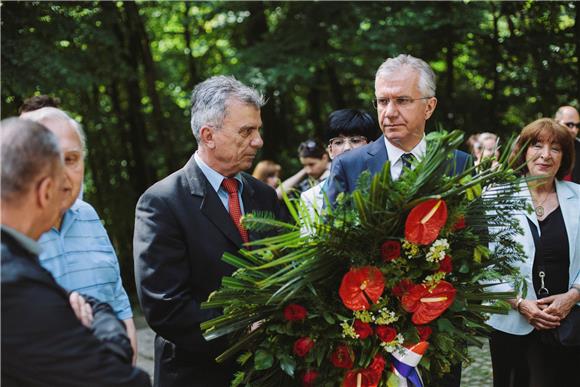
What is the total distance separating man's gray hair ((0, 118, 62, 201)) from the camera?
6.40ft

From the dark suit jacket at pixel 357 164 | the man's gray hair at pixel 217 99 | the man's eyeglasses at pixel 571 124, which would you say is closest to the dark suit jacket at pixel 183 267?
the man's gray hair at pixel 217 99

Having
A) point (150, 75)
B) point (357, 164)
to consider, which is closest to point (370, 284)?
point (357, 164)

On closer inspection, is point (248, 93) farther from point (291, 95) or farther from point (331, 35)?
point (291, 95)

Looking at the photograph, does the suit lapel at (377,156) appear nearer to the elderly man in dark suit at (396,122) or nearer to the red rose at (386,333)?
the elderly man in dark suit at (396,122)

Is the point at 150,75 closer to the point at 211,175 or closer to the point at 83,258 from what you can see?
the point at 211,175

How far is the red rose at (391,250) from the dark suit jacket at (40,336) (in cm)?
104

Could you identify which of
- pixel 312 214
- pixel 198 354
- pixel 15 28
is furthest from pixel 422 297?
pixel 15 28

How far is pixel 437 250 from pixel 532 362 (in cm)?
185

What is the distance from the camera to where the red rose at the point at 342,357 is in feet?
8.56

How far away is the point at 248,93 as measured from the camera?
324 centimetres

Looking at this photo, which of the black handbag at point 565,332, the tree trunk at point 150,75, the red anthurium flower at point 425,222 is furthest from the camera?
the tree trunk at point 150,75

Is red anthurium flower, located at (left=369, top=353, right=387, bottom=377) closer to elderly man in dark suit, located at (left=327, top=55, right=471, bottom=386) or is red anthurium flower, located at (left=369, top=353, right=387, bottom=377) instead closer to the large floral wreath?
the large floral wreath

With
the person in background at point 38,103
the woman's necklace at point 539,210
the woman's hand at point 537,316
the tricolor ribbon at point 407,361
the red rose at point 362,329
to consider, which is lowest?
the woman's hand at point 537,316

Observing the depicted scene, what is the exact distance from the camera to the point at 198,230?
3.07 meters
